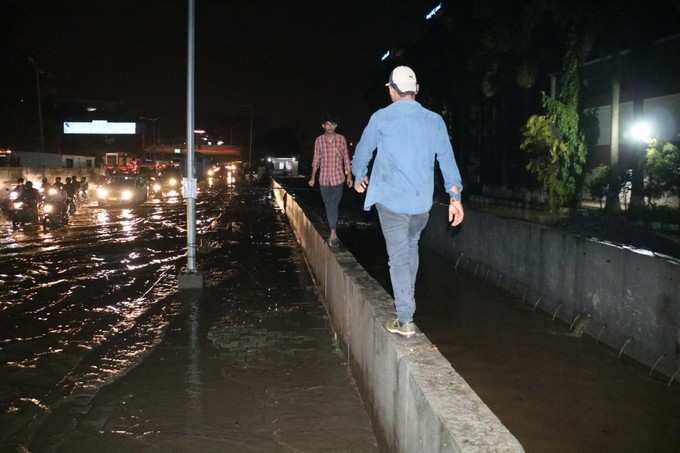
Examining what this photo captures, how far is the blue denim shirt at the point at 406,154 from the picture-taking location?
468 cm

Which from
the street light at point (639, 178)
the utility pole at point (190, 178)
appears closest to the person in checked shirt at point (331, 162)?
the utility pole at point (190, 178)

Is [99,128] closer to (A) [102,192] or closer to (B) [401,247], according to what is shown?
(A) [102,192]

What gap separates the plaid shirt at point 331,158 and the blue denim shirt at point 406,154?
197 inches

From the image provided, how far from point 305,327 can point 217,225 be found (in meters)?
16.0

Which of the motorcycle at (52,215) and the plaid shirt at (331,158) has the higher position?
the plaid shirt at (331,158)

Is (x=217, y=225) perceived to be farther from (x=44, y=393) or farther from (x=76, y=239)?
(x=44, y=393)

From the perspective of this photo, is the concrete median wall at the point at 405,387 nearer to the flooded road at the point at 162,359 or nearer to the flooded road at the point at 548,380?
the flooded road at the point at 162,359

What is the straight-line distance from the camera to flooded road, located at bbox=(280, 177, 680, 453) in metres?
5.64

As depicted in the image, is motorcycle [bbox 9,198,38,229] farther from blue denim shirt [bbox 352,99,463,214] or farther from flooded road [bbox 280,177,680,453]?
blue denim shirt [bbox 352,99,463,214]

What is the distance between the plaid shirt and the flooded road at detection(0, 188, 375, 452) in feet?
6.46

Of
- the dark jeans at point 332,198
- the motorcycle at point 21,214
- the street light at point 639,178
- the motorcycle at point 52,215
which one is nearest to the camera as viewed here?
the dark jeans at point 332,198

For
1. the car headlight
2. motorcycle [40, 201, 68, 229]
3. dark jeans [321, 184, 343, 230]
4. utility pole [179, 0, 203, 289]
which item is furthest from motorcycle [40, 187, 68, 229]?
dark jeans [321, 184, 343, 230]

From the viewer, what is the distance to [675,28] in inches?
1021

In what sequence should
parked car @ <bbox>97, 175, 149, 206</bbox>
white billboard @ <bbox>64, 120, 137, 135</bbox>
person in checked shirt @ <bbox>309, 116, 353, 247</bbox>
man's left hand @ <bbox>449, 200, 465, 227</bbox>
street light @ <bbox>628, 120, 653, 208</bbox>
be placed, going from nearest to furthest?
man's left hand @ <bbox>449, 200, 465, 227</bbox> < person in checked shirt @ <bbox>309, 116, 353, 247</bbox> < street light @ <bbox>628, 120, 653, 208</bbox> < parked car @ <bbox>97, 175, 149, 206</bbox> < white billboard @ <bbox>64, 120, 137, 135</bbox>
